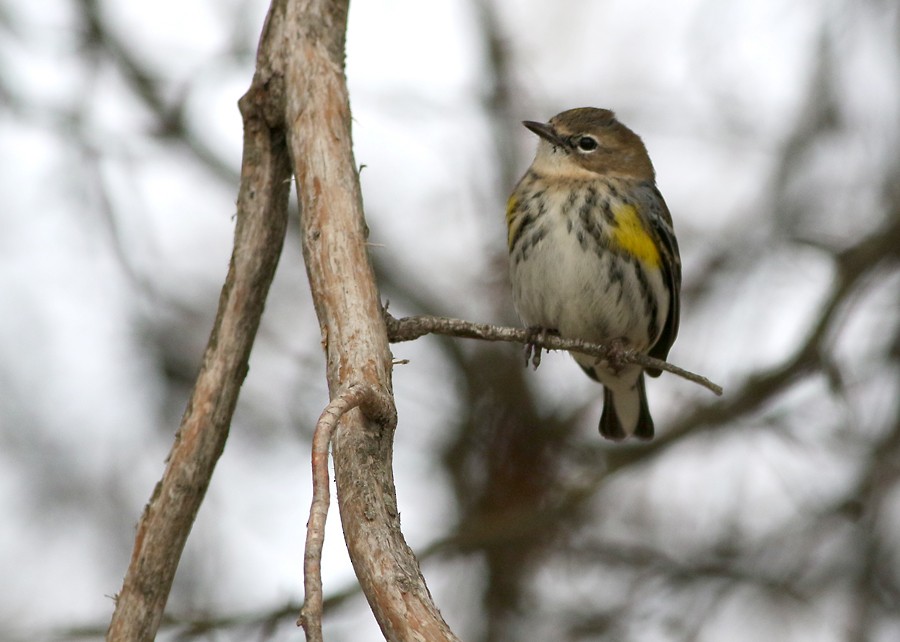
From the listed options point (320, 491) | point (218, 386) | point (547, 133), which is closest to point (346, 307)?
point (218, 386)

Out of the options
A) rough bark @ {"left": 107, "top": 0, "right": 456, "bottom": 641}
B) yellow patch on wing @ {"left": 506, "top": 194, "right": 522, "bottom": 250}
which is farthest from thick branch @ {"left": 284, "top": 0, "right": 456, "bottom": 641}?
yellow patch on wing @ {"left": 506, "top": 194, "right": 522, "bottom": 250}

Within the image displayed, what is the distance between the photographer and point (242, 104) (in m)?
3.98

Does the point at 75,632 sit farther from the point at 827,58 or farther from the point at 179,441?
the point at 827,58

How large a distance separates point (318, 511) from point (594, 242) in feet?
11.5

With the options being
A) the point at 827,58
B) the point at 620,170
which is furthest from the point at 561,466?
the point at 827,58

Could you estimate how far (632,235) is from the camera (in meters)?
5.80

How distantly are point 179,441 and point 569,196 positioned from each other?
9.62 ft

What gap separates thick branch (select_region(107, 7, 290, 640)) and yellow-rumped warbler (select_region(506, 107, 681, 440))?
6.86 feet

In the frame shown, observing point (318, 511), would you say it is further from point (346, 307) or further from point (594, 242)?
point (594, 242)

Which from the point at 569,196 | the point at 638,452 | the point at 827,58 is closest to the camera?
the point at 569,196

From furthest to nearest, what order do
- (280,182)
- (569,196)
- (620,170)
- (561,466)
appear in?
(561,466) → (620,170) → (569,196) → (280,182)

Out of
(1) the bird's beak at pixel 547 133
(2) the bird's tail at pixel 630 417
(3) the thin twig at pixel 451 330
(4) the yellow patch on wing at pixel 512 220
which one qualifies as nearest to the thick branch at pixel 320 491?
(3) the thin twig at pixel 451 330

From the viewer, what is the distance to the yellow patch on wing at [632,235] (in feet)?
18.8

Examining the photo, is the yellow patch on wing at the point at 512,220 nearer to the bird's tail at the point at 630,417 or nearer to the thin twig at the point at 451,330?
the bird's tail at the point at 630,417
